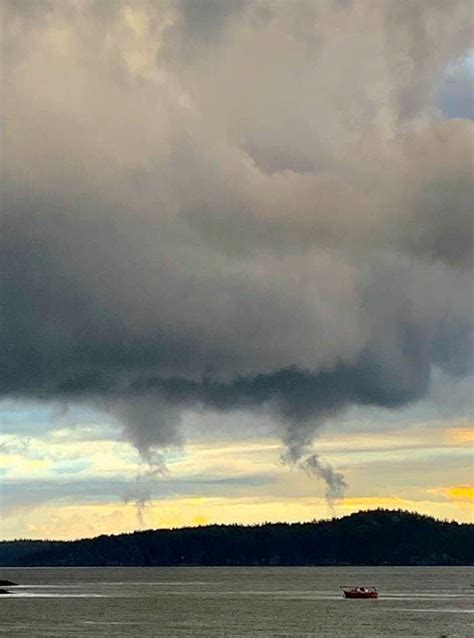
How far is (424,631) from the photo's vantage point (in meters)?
160

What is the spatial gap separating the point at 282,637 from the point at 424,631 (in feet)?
74.3

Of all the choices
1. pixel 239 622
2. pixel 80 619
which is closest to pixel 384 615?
pixel 239 622

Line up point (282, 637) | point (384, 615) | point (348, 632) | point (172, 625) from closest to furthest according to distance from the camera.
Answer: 1. point (282, 637)
2. point (348, 632)
3. point (172, 625)
4. point (384, 615)

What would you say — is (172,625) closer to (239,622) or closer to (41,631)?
(239,622)

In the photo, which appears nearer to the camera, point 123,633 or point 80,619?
Answer: point 123,633

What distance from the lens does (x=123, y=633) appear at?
155875 mm

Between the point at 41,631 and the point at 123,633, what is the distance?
11157 mm

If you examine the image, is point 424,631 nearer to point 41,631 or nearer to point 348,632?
point 348,632

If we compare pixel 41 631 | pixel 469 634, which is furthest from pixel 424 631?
pixel 41 631

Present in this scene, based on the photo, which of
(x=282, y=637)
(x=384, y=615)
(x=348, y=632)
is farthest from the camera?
(x=384, y=615)

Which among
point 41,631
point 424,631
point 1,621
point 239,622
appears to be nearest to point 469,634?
point 424,631

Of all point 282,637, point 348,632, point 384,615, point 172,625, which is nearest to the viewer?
point 282,637

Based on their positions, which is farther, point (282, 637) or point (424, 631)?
point (424, 631)

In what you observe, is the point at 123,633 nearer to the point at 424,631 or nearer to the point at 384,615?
the point at 424,631
